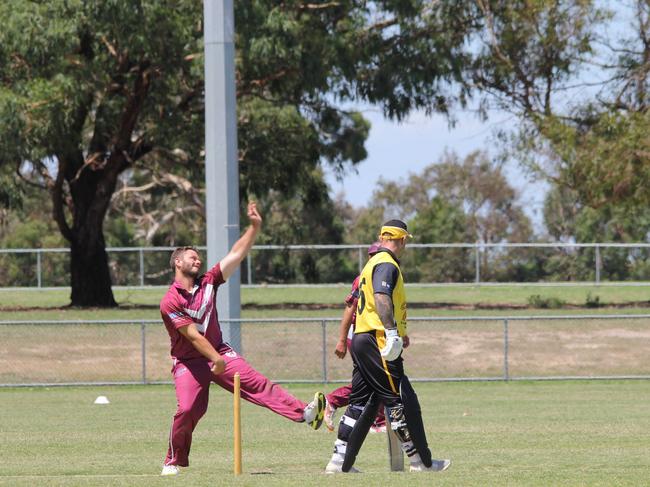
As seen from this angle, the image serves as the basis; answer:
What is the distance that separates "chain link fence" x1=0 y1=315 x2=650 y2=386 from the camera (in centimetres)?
2456

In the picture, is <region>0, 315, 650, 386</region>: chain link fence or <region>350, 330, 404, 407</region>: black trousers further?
<region>0, 315, 650, 386</region>: chain link fence

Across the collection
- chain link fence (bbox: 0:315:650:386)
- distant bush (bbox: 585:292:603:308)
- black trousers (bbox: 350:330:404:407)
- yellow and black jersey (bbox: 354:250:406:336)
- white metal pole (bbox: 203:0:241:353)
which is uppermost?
white metal pole (bbox: 203:0:241:353)

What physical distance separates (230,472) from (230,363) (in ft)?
3.35

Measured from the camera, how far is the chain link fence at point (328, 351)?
24.6 m

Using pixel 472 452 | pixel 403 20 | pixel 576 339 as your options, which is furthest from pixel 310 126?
pixel 472 452

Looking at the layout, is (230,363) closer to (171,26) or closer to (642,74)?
(171,26)

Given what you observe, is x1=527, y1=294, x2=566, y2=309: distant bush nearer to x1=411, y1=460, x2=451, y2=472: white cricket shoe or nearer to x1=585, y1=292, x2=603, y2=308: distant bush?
x1=585, y1=292, x2=603, y2=308: distant bush

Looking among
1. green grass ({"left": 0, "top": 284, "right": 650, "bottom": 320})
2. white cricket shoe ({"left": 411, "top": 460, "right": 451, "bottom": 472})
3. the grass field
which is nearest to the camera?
white cricket shoe ({"left": 411, "top": 460, "right": 451, "bottom": 472})

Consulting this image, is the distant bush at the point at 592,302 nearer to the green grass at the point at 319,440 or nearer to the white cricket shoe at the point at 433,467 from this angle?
the green grass at the point at 319,440

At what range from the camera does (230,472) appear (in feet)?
35.1

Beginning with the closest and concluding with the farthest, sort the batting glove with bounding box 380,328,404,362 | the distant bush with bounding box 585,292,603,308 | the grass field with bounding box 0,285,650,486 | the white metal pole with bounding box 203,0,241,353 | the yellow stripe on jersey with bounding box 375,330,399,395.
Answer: the batting glove with bounding box 380,328,404,362 → the yellow stripe on jersey with bounding box 375,330,399,395 → the grass field with bounding box 0,285,650,486 → the white metal pole with bounding box 203,0,241,353 → the distant bush with bounding box 585,292,603,308

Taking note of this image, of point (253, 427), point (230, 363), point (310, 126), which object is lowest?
point (253, 427)

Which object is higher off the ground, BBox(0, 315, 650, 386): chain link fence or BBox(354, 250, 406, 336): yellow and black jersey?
BBox(354, 250, 406, 336): yellow and black jersey

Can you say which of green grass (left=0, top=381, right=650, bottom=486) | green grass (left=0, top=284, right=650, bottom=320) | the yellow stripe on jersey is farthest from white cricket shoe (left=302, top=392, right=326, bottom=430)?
green grass (left=0, top=284, right=650, bottom=320)
